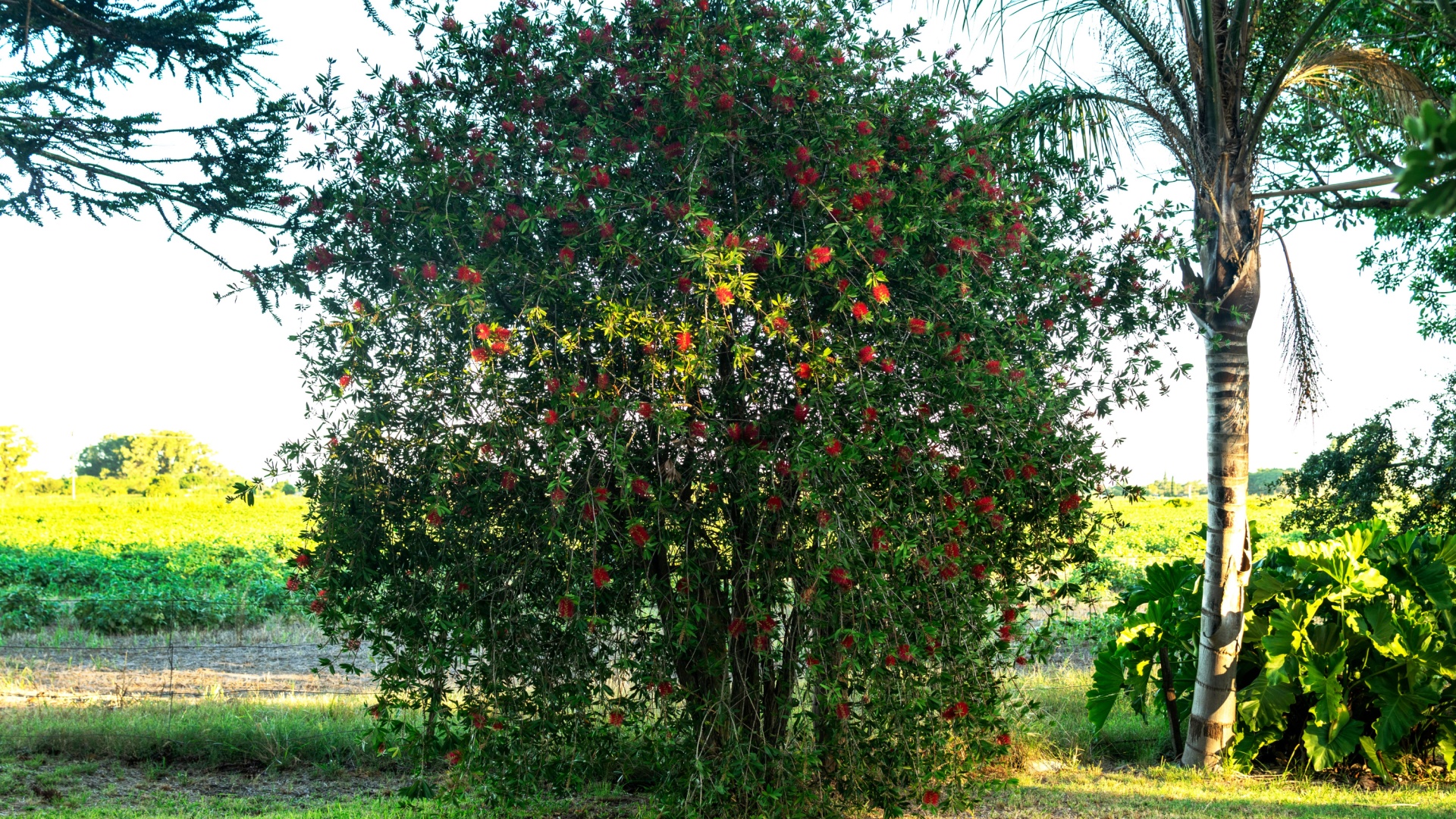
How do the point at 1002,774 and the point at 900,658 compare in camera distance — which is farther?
the point at 1002,774

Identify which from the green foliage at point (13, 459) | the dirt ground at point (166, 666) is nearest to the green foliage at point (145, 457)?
the green foliage at point (13, 459)

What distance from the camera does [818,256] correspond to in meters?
3.73

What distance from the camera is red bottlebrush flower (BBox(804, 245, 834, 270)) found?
3730 mm

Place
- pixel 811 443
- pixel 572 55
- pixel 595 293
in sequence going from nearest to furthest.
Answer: pixel 811 443, pixel 595 293, pixel 572 55

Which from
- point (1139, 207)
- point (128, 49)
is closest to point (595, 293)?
point (1139, 207)

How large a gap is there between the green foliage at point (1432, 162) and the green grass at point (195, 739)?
685cm

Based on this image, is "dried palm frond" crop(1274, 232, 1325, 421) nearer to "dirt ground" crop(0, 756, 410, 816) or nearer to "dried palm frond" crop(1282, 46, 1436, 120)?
"dried palm frond" crop(1282, 46, 1436, 120)

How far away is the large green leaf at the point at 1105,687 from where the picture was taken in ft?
23.6

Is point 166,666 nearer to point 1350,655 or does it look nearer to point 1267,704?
point 1267,704

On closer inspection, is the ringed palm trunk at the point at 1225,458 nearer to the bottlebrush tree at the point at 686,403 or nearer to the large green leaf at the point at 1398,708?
the large green leaf at the point at 1398,708

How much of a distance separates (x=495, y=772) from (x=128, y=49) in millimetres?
6305

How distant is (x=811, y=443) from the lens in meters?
3.84

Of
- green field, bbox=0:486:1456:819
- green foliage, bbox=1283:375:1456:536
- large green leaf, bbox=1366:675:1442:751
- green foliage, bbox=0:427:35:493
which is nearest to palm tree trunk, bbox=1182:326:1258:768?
green field, bbox=0:486:1456:819

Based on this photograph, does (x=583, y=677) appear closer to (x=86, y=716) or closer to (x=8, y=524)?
(x=86, y=716)
